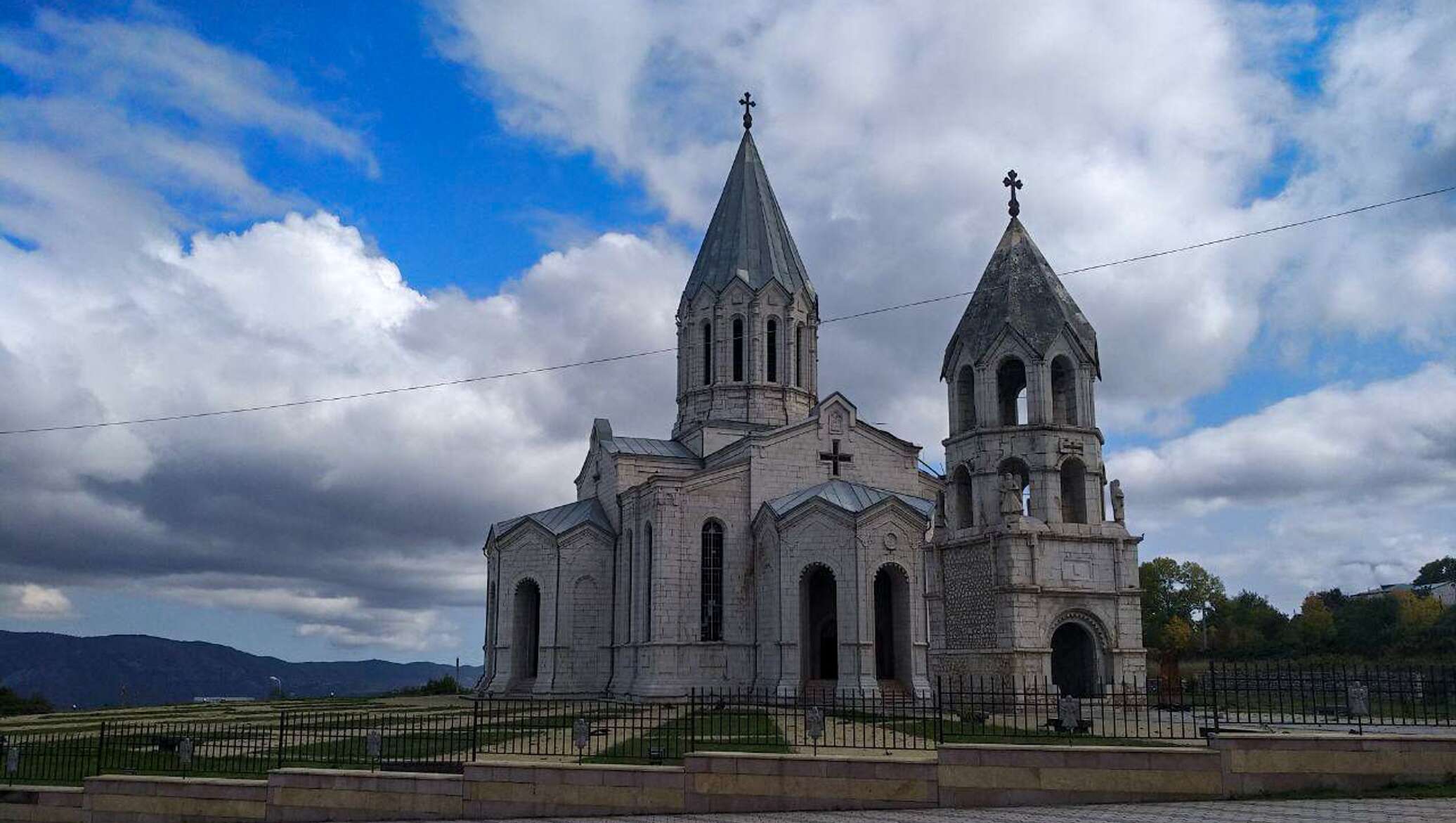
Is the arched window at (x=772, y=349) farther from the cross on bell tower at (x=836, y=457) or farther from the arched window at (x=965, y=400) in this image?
the arched window at (x=965, y=400)

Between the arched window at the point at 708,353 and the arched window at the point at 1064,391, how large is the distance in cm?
1070

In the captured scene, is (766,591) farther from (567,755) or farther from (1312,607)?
(1312,607)

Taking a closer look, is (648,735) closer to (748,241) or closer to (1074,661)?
(1074,661)

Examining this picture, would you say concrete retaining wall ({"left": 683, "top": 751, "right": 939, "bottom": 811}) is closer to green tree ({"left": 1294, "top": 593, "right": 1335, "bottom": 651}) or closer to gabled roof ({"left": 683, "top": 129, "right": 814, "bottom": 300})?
gabled roof ({"left": 683, "top": 129, "right": 814, "bottom": 300})

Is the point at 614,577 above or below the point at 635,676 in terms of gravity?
above

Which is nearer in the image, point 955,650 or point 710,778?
point 710,778

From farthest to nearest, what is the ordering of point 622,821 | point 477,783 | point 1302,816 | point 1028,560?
point 1028,560
point 477,783
point 622,821
point 1302,816

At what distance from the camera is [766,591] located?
95.9 ft

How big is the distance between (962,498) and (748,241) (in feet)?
37.1

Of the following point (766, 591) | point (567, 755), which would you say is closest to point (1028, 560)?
point (766, 591)

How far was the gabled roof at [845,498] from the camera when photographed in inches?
1117

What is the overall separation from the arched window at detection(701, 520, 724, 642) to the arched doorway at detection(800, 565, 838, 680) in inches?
93.6

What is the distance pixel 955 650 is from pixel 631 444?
11412mm

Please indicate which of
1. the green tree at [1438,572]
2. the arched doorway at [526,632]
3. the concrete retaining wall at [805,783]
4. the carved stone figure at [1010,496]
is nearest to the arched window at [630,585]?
the arched doorway at [526,632]
